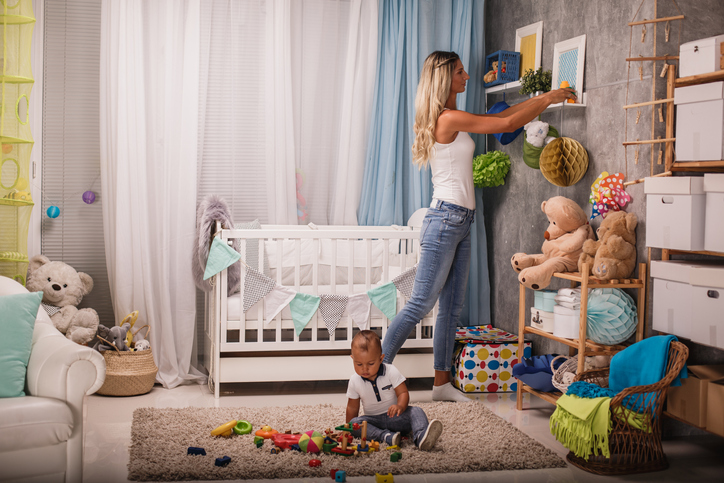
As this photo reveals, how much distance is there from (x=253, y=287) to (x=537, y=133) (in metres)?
1.53

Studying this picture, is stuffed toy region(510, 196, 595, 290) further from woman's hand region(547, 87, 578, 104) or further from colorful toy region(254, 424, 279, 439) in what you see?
colorful toy region(254, 424, 279, 439)

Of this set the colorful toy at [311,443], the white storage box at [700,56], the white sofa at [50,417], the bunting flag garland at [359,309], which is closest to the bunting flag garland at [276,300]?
the bunting flag garland at [359,309]

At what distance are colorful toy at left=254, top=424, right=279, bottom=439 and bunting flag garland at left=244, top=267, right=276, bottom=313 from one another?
736 millimetres

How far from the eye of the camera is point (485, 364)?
3.25 m

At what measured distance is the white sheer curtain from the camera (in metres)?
3.27

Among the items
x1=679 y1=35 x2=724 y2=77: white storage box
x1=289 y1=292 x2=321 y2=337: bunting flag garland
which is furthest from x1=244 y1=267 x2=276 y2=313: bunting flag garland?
x1=679 y1=35 x2=724 y2=77: white storage box

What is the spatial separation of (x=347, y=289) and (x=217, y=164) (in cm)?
103

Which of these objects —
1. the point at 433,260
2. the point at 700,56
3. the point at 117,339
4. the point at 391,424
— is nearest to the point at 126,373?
the point at 117,339

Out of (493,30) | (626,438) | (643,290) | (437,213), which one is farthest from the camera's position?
(493,30)

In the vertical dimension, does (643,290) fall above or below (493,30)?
below

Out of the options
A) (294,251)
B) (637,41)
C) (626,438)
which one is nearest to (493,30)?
(637,41)

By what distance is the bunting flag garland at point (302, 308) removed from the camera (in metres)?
3.09

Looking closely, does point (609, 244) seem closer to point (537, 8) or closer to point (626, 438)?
point (626, 438)

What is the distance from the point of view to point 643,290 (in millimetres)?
2586
